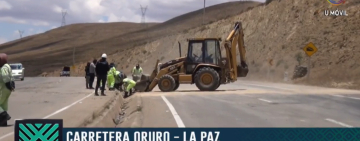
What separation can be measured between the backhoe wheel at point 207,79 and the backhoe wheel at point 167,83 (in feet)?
4.04

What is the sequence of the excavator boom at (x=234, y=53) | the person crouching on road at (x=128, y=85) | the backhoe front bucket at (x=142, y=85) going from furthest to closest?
the backhoe front bucket at (x=142, y=85)
the excavator boom at (x=234, y=53)
the person crouching on road at (x=128, y=85)

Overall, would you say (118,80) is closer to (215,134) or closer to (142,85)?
(142,85)

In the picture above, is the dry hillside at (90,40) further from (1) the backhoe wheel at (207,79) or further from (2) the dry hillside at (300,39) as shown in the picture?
(1) the backhoe wheel at (207,79)

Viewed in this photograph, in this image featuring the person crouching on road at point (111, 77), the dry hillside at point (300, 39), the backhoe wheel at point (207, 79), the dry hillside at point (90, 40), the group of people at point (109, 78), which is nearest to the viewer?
the group of people at point (109, 78)

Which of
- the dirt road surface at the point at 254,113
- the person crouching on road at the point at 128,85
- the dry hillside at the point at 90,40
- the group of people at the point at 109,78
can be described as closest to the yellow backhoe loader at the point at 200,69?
the group of people at the point at 109,78

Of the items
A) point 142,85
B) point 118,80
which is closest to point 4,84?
point 118,80

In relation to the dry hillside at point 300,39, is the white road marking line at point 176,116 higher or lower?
lower

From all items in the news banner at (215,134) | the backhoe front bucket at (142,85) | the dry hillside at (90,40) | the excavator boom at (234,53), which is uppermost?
the dry hillside at (90,40)

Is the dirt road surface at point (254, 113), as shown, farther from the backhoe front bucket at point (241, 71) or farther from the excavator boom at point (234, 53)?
the backhoe front bucket at point (241, 71)

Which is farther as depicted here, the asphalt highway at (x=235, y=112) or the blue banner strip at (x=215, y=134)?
the asphalt highway at (x=235, y=112)

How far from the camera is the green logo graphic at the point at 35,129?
22.1 ft

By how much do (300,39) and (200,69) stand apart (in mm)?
30497

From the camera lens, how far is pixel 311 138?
1094cm

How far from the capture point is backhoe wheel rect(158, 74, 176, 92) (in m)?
28.4
